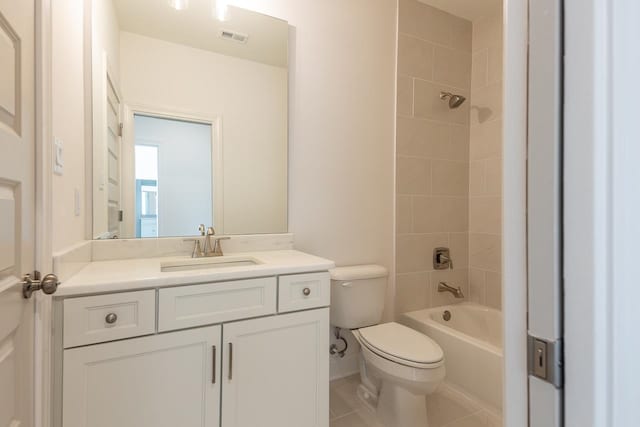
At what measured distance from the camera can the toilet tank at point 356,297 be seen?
71.8 inches

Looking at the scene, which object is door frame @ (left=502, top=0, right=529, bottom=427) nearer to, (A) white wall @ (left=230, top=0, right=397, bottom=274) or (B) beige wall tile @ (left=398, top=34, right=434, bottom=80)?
(A) white wall @ (left=230, top=0, right=397, bottom=274)

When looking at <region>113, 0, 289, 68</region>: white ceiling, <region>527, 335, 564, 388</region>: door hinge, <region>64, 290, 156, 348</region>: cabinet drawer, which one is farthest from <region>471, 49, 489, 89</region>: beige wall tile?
<region>64, 290, 156, 348</region>: cabinet drawer

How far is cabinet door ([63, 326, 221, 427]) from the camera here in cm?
99

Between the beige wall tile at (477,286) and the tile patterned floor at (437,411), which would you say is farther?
the beige wall tile at (477,286)

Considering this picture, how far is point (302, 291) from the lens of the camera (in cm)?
136

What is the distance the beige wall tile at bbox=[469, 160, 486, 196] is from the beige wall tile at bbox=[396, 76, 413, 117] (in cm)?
69

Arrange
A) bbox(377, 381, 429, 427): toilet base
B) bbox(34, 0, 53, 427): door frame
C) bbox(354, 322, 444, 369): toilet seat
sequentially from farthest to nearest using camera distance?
bbox(377, 381, 429, 427): toilet base → bbox(354, 322, 444, 369): toilet seat → bbox(34, 0, 53, 427): door frame

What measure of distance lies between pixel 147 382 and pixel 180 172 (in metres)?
0.96

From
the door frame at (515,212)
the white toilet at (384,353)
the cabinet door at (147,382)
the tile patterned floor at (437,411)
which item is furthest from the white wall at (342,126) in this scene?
the door frame at (515,212)

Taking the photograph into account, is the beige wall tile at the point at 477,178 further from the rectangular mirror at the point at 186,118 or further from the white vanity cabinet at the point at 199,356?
the white vanity cabinet at the point at 199,356

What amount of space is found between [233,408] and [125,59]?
160 centimetres

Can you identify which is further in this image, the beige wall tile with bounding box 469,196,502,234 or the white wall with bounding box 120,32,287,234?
the beige wall tile with bounding box 469,196,502,234

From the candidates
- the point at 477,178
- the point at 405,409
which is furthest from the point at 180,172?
the point at 477,178

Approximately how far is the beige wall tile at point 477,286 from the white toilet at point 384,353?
956 millimetres
